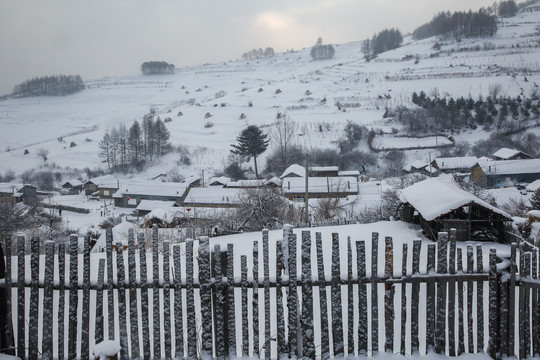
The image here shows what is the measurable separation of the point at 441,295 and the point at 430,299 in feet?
0.43

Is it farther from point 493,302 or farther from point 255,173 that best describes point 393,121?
point 493,302

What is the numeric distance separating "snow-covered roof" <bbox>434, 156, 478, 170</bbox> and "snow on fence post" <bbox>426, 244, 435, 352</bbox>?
49.3 metres

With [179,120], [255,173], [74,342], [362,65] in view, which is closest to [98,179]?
[255,173]

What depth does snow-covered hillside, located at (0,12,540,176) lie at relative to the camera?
7019 centimetres

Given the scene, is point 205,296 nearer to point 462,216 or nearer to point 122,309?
point 122,309

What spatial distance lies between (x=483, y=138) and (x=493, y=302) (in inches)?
2644

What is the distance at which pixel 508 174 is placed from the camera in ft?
144

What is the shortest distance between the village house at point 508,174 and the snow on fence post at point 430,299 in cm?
4478

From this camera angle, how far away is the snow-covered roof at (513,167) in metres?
43.7

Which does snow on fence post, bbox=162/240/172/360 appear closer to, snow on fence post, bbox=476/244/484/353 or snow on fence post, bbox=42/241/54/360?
snow on fence post, bbox=42/241/54/360

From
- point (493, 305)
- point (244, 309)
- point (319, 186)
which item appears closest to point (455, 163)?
point (319, 186)

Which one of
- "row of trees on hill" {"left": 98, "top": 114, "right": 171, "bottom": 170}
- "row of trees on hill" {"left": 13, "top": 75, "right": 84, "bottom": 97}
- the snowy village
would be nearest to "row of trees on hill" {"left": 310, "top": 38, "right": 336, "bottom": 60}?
the snowy village

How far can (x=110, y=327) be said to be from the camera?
14.0 feet

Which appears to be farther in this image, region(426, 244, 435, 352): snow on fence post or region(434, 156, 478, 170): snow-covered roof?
region(434, 156, 478, 170): snow-covered roof
